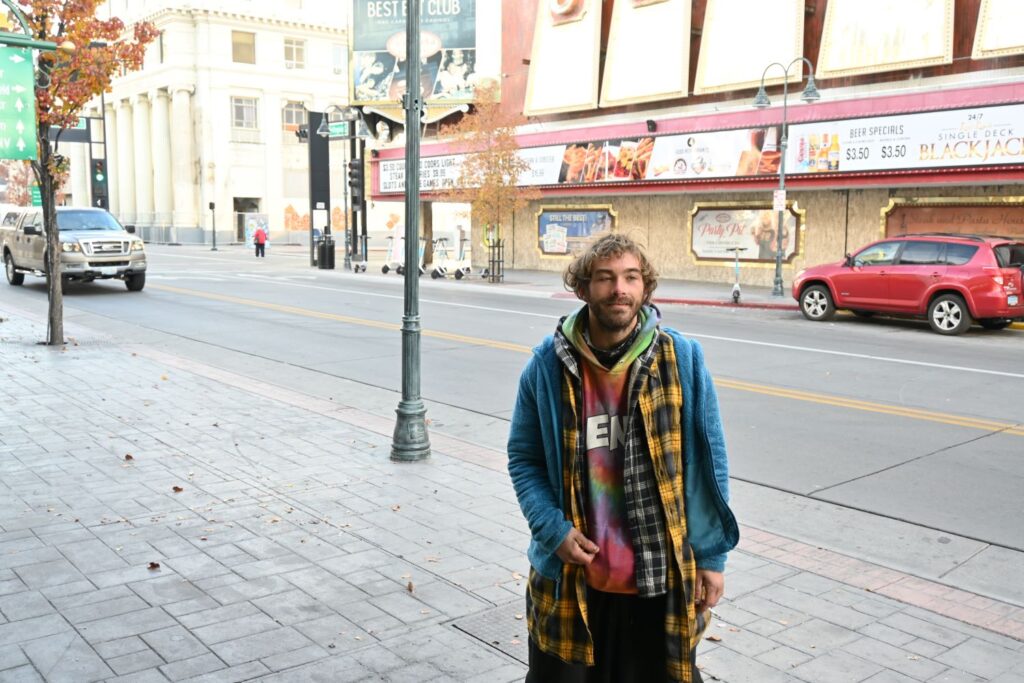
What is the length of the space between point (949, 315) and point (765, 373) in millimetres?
6522

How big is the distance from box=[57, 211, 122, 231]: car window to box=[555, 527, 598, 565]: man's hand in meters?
23.0

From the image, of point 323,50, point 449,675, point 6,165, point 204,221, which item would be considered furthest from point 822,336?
point 6,165

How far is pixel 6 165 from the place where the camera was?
106 meters

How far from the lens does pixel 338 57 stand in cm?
7181

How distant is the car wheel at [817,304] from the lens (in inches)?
743

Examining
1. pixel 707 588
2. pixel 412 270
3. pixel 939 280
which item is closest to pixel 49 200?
pixel 412 270

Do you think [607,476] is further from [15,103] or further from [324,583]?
[15,103]

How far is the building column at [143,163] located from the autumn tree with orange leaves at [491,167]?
48.5 m

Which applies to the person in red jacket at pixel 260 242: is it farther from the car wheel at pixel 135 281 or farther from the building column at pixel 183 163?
the car wheel at pixel 135 281

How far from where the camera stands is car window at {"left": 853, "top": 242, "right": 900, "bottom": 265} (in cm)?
1786

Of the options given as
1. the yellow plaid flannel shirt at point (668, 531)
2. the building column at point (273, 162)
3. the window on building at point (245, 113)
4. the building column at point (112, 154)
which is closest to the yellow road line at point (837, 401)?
the yellow plaid flannel shirt at point (668, 531)

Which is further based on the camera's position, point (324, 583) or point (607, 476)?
point (324, 583)

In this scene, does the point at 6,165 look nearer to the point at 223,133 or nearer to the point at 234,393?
the point at 223,133

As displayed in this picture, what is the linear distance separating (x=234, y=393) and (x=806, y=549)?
22.0 feet
